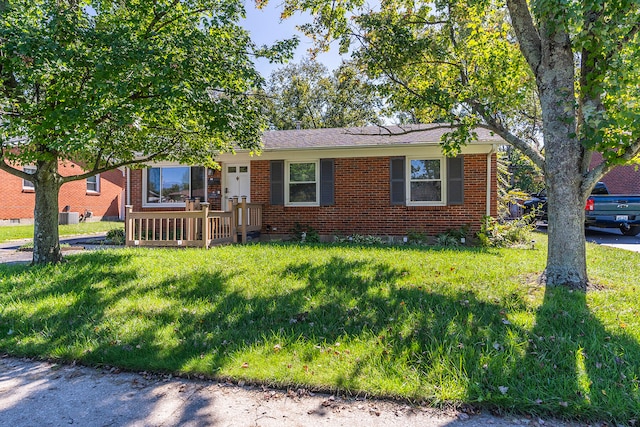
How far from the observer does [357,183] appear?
1121cm

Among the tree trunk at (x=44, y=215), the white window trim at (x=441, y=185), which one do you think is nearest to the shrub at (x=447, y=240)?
the white window trim at (x=441, y=185)

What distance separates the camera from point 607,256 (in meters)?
8.28

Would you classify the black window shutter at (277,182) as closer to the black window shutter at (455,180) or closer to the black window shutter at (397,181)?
the black window shutter at (397,181)

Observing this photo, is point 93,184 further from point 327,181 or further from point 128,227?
point 327,181

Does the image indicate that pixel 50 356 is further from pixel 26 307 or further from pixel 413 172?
pixel 413 172

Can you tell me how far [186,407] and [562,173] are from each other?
5421 mm

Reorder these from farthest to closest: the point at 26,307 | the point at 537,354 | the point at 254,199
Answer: the point at 254,199 < the point at 26,307 < the point at 537,354

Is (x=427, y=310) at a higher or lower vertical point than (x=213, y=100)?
lower

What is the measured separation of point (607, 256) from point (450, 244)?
3471mm

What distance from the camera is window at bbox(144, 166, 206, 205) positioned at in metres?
12.5

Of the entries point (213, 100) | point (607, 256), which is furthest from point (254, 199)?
point (607, 256)

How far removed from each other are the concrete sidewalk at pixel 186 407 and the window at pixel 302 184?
28.7ft

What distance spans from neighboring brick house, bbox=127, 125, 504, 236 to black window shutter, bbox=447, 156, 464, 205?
3 centimetres

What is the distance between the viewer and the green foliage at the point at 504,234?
9898 mm
